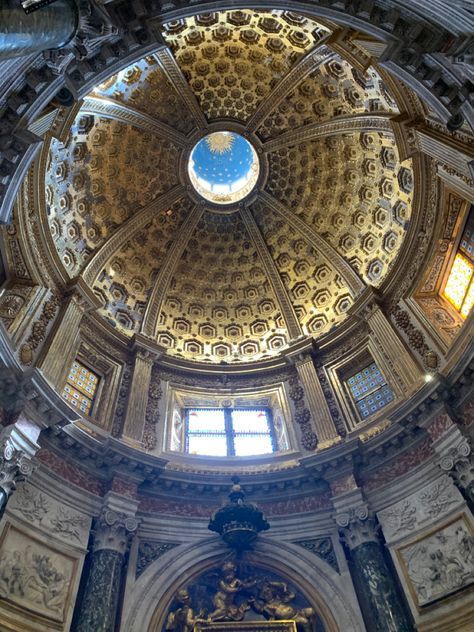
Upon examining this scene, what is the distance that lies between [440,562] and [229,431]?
8101mm

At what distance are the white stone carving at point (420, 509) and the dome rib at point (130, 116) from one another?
16.0 meters

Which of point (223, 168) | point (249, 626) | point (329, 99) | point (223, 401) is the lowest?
point (249, 626)

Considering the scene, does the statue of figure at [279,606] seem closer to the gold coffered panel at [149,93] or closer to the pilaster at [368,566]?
the pilaster at [368,566]

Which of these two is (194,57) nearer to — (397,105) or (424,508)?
(397,105)

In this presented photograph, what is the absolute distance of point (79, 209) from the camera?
1842 cm

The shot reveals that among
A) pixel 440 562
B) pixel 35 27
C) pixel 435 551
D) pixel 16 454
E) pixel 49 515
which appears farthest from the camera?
pixel 49 515

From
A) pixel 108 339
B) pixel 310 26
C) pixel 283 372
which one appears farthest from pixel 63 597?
pixel 310 26

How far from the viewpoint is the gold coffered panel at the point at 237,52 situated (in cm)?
Answer: 1673

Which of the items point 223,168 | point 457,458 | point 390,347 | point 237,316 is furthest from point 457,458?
point 223,168

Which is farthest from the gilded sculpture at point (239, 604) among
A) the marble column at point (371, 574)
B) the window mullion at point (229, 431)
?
the window mullion at point (229, 431)

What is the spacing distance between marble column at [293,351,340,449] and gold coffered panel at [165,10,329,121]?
11417 mm

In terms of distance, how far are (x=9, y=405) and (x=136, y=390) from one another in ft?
17.3

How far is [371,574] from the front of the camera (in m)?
11.2

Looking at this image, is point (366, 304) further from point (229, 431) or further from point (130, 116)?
point (130, 116)
